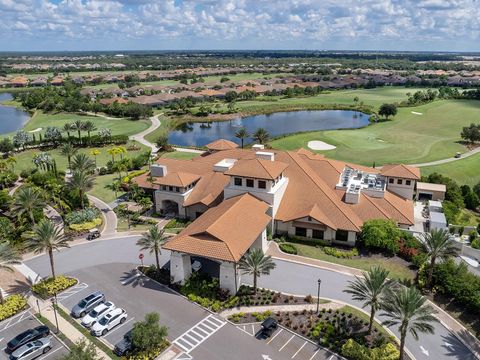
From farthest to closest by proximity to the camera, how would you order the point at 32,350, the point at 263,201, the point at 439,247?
the point at 263,201 → the point at 439,247 → the point at 32,350

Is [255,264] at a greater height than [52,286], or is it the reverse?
[255,264]

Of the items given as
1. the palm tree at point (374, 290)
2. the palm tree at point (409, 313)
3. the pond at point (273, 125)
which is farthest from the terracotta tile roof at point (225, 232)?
the pond at point (273, 125)

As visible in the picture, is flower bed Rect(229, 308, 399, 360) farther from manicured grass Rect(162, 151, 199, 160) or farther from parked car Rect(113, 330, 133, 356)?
manicured grass Rect(162, 151, 199, 160)

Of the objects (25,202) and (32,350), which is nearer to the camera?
(32,350)

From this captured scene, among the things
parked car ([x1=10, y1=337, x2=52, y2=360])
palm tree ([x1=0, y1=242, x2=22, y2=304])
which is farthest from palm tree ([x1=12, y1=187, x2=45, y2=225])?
parked car ([x1=10, y1=337, x2=52, y2=360])

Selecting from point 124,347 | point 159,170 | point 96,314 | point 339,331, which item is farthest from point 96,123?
point 339,331

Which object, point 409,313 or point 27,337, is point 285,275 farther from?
point 27,337
